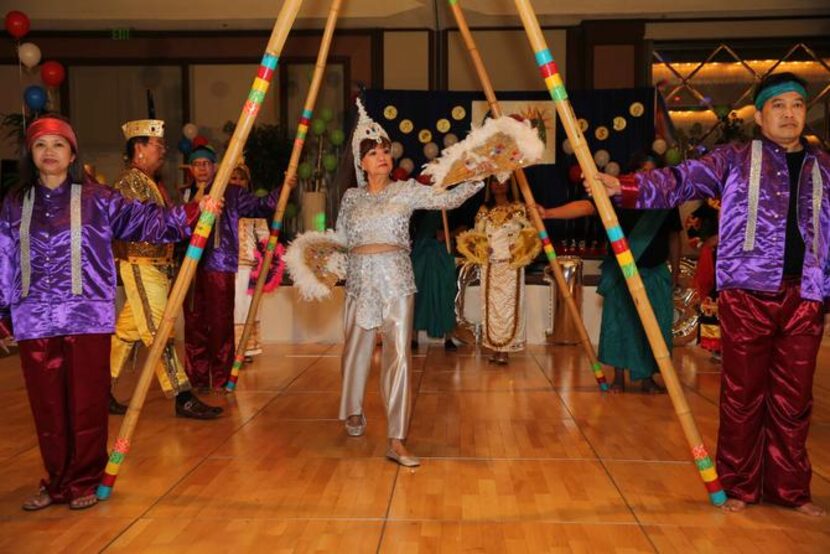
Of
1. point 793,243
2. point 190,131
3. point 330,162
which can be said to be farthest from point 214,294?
point 190,131

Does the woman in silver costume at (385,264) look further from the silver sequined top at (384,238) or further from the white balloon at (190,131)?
the white balloon at (190,131)

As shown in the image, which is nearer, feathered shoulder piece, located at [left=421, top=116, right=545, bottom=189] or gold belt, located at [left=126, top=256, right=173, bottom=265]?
feathered shoulder piece, located at [left=421, top=116, right=545, bottom=189]

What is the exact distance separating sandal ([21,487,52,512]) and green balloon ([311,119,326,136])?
745cm

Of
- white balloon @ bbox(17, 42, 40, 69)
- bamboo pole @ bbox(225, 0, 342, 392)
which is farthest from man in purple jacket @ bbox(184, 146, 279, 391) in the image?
white balloon @ bbox(17, 42, 40, 69)

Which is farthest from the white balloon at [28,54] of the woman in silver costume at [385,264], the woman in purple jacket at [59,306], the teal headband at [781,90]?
the teal headband at [781,90]

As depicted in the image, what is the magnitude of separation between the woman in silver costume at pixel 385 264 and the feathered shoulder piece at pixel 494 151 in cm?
11

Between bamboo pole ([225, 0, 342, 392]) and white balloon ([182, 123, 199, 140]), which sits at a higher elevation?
white balloon ([182, 123, 199, 140])

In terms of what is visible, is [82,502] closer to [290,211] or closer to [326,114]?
[290,211]

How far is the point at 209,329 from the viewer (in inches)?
231

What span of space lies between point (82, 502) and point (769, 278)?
268 cm

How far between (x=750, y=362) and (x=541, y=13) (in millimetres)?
7568

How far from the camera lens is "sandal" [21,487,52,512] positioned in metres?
3.27

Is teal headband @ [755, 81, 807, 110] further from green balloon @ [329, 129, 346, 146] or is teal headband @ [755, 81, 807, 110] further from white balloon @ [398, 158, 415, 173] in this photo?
green balloon @ [329, 129, 346, 146]

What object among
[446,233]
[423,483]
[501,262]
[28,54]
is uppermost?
[28,54]
